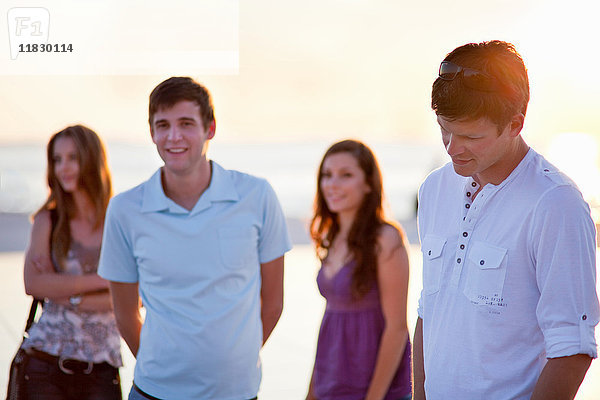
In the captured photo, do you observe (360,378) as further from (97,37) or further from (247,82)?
(247,82)

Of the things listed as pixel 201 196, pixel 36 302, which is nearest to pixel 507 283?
pixel 201 196

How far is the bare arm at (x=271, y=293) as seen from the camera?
309 centimetres

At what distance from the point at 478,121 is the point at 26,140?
1509 inches

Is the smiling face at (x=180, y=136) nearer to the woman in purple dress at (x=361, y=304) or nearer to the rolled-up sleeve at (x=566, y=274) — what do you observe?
the woman in purple dress at (x=361, y=304)

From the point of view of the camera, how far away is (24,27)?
5906 mm

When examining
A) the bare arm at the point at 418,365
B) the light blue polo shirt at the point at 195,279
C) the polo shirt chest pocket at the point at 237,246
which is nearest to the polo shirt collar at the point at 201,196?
the light blue polo shirt at the point at 195,279

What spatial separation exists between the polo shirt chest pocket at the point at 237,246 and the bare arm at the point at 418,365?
845mm

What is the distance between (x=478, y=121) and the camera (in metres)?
1.77

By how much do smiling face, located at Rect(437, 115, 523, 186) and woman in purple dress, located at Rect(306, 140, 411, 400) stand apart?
1521mm

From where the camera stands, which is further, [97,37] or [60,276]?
[97,37]

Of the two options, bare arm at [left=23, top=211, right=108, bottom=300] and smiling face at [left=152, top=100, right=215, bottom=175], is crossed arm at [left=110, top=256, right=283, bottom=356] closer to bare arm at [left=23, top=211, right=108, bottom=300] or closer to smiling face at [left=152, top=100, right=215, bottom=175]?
bare arm at [left=23, top=211, right=108, bottom=300]

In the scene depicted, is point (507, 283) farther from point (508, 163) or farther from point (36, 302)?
point (36, 302)

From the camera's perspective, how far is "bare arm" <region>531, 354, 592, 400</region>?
1704mm

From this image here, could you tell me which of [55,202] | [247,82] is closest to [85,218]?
[55,202]
